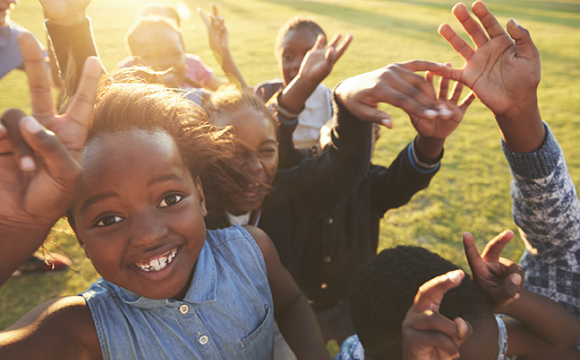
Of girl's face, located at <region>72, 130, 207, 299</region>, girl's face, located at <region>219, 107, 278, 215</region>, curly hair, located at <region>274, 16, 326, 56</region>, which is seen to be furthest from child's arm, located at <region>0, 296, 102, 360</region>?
curly hair, located at <region>274, 16, 326, 56</region>

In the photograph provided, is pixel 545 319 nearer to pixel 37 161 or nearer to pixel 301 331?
pixel 301 331

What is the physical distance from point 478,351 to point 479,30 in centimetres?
103

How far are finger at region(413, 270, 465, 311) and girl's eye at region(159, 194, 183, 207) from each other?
725 millimetres

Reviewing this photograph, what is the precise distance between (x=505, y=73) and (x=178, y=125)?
108cm

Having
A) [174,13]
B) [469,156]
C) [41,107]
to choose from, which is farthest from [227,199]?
[469,156]

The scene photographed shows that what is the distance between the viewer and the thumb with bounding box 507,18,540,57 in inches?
38.6

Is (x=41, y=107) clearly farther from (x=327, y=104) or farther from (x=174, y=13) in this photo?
(x=174, y=13)

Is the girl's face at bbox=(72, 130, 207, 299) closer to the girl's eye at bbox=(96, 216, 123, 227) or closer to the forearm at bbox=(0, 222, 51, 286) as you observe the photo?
the girl's eye at bbox=(96, 216, 123, 227)

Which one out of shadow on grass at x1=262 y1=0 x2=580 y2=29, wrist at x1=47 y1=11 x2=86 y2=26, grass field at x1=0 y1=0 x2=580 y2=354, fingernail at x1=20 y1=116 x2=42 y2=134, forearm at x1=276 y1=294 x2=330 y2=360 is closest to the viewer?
fingernail at x1=20 y1=116 x2=42 y2=134

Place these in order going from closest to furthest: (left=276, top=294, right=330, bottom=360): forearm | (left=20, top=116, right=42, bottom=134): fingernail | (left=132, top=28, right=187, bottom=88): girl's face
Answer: (left=20, top=116, right=42, bottom=134): fingernail
(left=276, top=294, right=330, bottom=360): forearm
(left=132, top=28, right=187, bottom=88): girl's face

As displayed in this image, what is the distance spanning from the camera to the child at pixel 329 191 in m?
1.31

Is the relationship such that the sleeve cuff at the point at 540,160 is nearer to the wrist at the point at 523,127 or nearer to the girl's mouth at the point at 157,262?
the wrist at the point at 523,127

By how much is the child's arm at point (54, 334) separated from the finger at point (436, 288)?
2.97 ft

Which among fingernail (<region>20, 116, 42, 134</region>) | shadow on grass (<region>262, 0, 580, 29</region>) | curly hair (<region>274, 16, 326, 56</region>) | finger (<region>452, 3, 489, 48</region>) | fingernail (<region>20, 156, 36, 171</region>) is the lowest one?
fingernail (<region>20, 156, 36, 171</region>)
